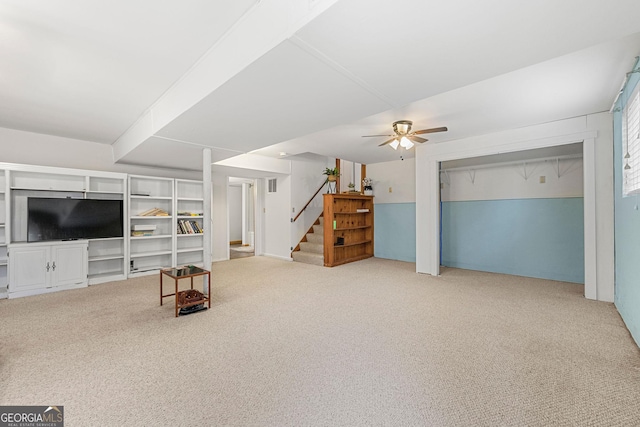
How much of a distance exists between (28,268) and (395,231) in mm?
6845

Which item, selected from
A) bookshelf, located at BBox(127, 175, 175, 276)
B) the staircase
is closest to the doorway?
the staircase

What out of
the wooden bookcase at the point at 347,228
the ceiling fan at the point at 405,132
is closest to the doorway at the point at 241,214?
the wooden bookcase at the point at 347,228

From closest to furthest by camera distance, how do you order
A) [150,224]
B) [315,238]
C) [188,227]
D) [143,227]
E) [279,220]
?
[143,227] < [150,224] < [188,227] < [315,238] < [279,220]

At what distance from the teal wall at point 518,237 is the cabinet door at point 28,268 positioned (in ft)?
23.7

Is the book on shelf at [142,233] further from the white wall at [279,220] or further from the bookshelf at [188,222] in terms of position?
the white wall at [279,220]

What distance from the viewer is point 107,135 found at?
450cm

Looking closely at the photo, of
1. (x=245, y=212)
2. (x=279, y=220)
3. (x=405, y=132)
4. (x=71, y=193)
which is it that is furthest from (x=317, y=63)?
(x=245, y=212)

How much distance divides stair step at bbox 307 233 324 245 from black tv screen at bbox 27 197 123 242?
4.00 meters

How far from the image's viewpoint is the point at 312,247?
684cm

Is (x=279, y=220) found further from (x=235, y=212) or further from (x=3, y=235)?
(x=3, y=235)

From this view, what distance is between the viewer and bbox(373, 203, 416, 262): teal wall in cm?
675

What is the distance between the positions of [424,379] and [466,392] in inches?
10.7

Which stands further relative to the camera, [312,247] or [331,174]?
[331,174]

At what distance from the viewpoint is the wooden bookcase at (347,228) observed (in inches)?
244
